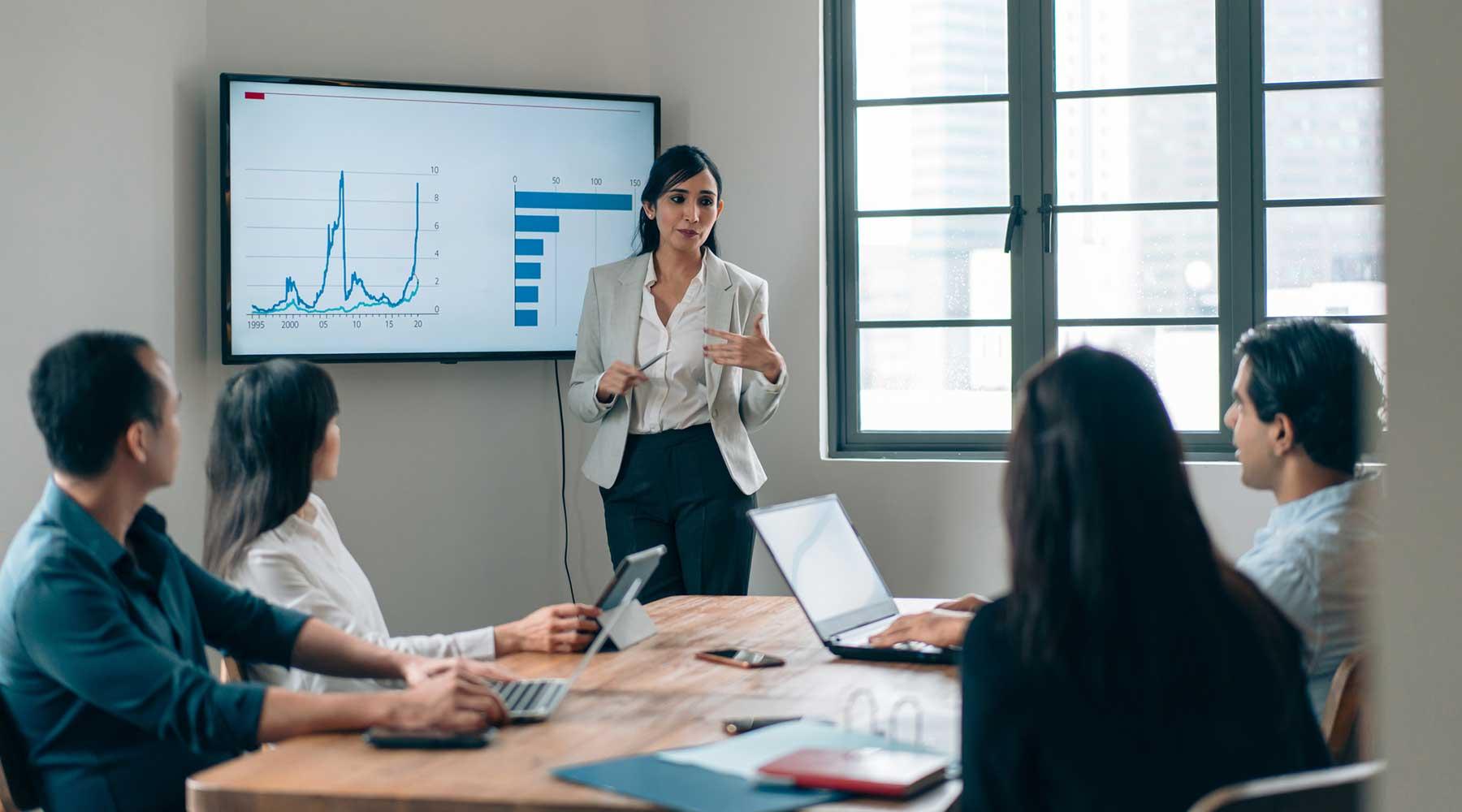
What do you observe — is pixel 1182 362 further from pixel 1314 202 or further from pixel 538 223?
pixel 538 223

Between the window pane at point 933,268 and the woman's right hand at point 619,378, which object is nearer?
the woman's right hand at point 619,378

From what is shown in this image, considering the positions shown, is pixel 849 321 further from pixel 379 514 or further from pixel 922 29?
pixel 379 514

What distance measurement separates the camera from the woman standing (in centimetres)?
362

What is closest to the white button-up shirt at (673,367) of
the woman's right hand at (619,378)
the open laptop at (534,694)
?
the woman's right hand at (619,378)

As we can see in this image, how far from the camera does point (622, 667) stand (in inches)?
83.6

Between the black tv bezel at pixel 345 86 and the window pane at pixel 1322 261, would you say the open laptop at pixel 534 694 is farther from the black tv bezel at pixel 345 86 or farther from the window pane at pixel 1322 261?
the window pane at pixel 1322 261

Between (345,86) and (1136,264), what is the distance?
2.53 metres

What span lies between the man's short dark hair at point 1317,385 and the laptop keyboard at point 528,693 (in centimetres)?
121

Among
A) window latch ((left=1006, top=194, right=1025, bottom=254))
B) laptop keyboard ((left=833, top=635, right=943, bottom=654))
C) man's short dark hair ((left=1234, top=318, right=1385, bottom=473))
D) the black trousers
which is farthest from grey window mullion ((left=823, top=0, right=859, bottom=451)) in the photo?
man's short dark hair ((left=1234, top=318, right=1385, bottom=473))

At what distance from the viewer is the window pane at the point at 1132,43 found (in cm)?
411

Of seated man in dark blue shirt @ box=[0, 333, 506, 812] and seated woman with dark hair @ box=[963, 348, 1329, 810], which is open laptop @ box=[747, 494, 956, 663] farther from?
seated woman with dark hair @ box=[963, 348, 1329, 810]

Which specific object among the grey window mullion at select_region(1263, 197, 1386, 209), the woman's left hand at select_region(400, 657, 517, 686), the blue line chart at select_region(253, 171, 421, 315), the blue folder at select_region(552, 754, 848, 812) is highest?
the grey window mullion at select_region(1263, 197, 1386, 209)

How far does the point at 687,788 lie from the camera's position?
143 centimetres

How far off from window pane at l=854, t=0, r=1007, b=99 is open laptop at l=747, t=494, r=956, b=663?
219 centimetres
